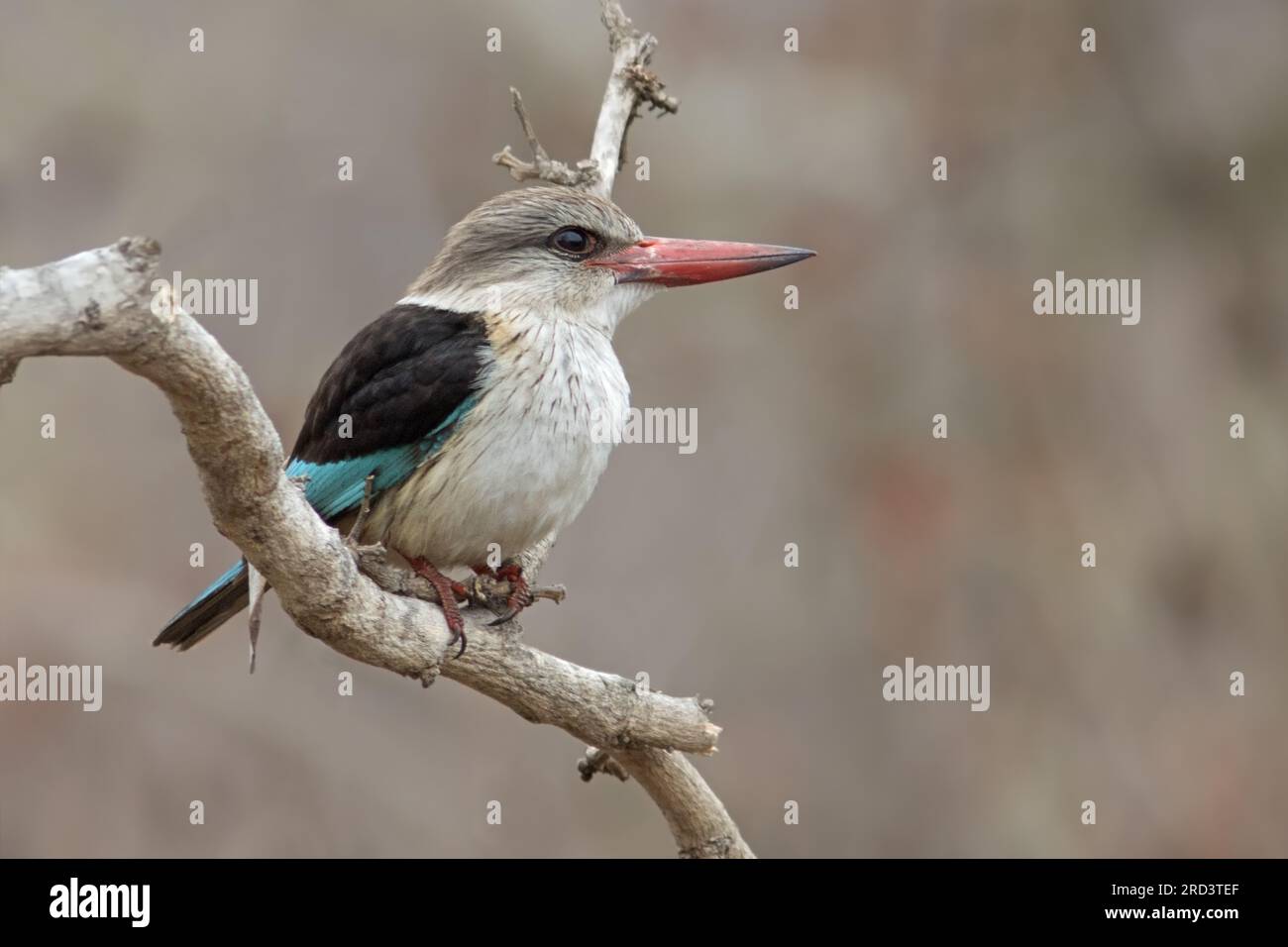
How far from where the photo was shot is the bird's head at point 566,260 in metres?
3.22

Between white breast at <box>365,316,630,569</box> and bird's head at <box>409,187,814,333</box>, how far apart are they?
0.64 feet

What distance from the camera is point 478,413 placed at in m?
2.94

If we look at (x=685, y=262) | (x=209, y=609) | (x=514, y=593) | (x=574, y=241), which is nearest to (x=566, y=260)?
(x=574, y=241)

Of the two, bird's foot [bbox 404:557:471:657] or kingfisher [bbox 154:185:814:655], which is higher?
kingfisher [bbox 154:185:814:655]

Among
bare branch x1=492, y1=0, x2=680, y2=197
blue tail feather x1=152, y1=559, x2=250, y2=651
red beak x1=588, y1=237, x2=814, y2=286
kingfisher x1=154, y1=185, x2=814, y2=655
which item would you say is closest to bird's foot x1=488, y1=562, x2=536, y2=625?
kingfisher x1=154, y1=185, x2=814, y2=655

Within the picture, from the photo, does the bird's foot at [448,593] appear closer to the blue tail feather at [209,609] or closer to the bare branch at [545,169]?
the blue tail feather at [209,609]

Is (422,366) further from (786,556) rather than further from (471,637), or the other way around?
(786,556)

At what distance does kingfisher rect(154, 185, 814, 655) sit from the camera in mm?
2920

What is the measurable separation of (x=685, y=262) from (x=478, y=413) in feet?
2.15

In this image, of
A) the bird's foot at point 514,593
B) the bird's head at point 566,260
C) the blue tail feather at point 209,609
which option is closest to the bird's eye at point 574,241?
the bird's head at point 566,260

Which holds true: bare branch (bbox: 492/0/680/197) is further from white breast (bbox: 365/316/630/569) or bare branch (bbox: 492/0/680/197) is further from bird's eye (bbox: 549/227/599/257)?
white breast (bbox: 365/316/630/569)

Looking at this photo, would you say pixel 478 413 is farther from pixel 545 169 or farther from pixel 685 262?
pixel 545 169

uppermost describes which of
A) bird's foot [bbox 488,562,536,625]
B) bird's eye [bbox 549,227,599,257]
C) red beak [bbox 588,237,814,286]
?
bird's eye [bbox 549,227,599,257]

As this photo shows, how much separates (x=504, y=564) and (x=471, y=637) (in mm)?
397
